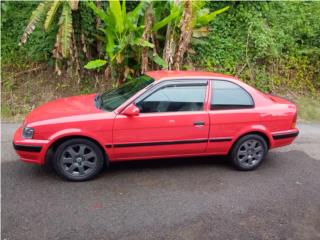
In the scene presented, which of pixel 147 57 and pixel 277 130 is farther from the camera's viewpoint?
pixel 147 57

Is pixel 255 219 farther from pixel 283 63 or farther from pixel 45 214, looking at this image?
pixel 283 63

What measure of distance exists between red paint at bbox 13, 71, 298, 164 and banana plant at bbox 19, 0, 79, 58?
109 inches

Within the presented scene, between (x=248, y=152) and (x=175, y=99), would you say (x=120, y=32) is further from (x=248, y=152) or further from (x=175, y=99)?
(x=248, y=152)

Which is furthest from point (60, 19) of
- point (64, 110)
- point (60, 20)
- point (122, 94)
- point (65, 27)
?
point (64, 110)

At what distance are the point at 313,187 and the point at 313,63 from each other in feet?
19.2

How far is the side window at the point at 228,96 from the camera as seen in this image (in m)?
5.77

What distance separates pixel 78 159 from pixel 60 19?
417cm

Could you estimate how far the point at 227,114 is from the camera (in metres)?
5.75

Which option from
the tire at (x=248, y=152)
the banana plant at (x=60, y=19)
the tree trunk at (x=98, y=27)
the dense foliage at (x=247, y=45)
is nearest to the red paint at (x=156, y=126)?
the tire at (x=248, y=152)

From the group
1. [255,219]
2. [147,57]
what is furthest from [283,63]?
A: [255,219]

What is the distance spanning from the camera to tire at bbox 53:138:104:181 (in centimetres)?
527

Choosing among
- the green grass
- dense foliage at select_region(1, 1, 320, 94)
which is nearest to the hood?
dense foliage at select_region(1, 1, 320, 94)

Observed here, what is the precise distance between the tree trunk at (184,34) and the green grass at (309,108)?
10.0 feet

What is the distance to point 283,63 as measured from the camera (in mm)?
10406
